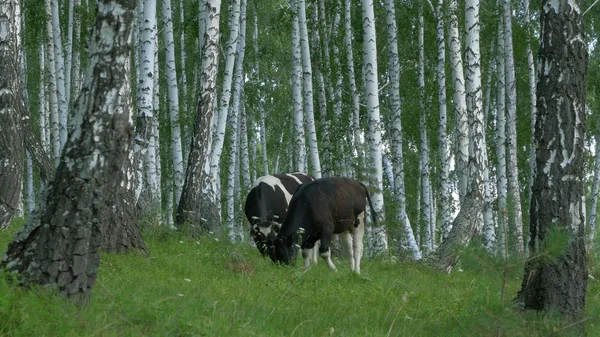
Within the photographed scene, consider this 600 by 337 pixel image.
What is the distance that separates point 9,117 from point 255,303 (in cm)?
534

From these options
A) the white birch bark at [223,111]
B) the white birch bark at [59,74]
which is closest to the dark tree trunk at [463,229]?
the white birch bark at [223,111]

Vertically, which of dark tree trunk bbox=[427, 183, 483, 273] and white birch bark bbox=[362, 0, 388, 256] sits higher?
white birch bark bbox=[362, 0, 388, 256]

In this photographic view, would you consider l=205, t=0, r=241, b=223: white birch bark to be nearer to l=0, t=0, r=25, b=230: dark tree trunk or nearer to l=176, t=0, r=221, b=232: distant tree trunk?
l=176, t=0, r=221, b=232: distant tree trunk

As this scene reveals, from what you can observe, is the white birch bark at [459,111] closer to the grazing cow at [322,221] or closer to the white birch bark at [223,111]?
the grazing cow at [322,221]

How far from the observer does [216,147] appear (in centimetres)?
1688

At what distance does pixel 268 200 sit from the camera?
15492 mm

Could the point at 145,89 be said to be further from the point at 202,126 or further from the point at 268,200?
the point at 268,200

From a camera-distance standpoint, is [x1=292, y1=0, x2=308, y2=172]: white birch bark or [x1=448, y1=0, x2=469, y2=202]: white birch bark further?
[x1=292, y1=0, x2=308, y2=172]: white birch bark

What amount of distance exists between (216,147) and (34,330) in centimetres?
1118

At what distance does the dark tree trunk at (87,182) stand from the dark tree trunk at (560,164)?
4.15m

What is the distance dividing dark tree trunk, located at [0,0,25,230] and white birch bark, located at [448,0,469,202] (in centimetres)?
824

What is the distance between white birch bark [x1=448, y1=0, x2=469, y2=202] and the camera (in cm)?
1588

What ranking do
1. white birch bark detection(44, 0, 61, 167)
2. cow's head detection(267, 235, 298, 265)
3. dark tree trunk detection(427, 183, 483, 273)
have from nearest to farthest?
cow's head detection(267, 235, 298, 265) < dark tree trunk detection(427, 183, 483, 273) < white birch bark detection(44, 0, 61, 167)

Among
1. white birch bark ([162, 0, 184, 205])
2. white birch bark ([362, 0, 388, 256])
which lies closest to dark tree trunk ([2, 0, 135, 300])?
white birch bark ([362, 0, 388, 256])
